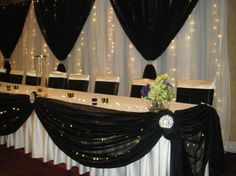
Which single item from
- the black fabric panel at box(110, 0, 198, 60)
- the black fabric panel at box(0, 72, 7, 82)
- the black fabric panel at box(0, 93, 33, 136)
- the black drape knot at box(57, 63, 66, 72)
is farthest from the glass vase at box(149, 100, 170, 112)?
the black fabric panel at box(0, 72, 7, 82)

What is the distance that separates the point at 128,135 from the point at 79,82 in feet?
6.95

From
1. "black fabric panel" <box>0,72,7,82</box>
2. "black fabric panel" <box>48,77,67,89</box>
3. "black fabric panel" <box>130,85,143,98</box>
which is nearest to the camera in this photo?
"black fabric panel" <box>130,85,143,98</box>

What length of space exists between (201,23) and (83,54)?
2.41 m

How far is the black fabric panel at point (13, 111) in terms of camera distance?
2.69 m

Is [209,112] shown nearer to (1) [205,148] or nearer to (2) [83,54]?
(1) [205,148]

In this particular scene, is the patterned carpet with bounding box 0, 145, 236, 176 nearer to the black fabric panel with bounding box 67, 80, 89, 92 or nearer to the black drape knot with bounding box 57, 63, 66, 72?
the black fabric panel with bounding box 67, 80, 89, 92

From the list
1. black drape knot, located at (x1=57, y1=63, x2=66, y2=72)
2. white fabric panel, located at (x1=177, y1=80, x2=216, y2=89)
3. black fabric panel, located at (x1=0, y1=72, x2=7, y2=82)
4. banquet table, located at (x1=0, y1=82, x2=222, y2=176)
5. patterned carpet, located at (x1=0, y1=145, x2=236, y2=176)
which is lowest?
patterned carpet, located at (x1=0, y1=145, x2=236, y2=176)

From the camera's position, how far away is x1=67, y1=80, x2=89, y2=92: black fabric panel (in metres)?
3.80

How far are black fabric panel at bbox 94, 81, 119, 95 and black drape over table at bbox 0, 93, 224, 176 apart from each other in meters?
1.16

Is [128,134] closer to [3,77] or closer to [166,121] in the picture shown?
[166,121]

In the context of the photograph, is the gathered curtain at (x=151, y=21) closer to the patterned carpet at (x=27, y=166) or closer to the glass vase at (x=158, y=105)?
the patterned carpet at (x=27, y=166)

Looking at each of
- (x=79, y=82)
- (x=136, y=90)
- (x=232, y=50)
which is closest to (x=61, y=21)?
(x=79, y=82)

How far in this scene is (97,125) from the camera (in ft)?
6.71

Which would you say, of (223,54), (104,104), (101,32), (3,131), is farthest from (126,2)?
(3,131)
